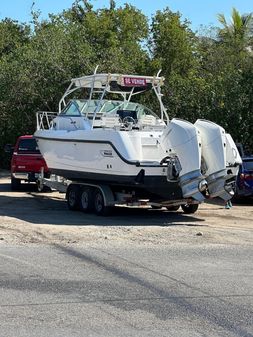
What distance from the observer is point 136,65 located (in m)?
30.4

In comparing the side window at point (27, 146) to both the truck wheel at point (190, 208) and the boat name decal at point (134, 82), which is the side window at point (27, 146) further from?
the truck wheel at point (190, 208)

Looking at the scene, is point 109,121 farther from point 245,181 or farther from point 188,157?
point 245,181

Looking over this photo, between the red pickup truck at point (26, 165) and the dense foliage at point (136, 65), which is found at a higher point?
the dense foliage at point (136, 65)

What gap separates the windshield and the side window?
18.6ft

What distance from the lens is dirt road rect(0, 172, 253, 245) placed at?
12.0 meters

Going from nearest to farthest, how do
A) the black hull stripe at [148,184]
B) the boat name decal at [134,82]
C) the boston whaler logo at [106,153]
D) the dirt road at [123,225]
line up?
the dirt road at [123,225]
the black hull stripe at [148,184]
the boston whaler logo at [106,153]
the boat name decal at [134,82]

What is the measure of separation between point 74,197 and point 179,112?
1071cm

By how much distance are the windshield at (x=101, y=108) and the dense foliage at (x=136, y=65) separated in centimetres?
A: 826

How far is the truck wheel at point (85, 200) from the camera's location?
631 inches

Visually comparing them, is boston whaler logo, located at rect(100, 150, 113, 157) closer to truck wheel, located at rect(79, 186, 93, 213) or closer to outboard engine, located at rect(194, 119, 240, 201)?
truck wheel, located at rect(79, 186, 93, 213)

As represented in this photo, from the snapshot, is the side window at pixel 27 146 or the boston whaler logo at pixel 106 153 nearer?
the boston whaler logo at pixel 106 153

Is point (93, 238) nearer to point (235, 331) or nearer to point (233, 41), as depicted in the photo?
point (235, 331)

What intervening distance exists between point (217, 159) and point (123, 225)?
98.2 inches

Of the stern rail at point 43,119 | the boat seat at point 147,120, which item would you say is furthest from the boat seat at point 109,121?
the stern rail at point 43,119
